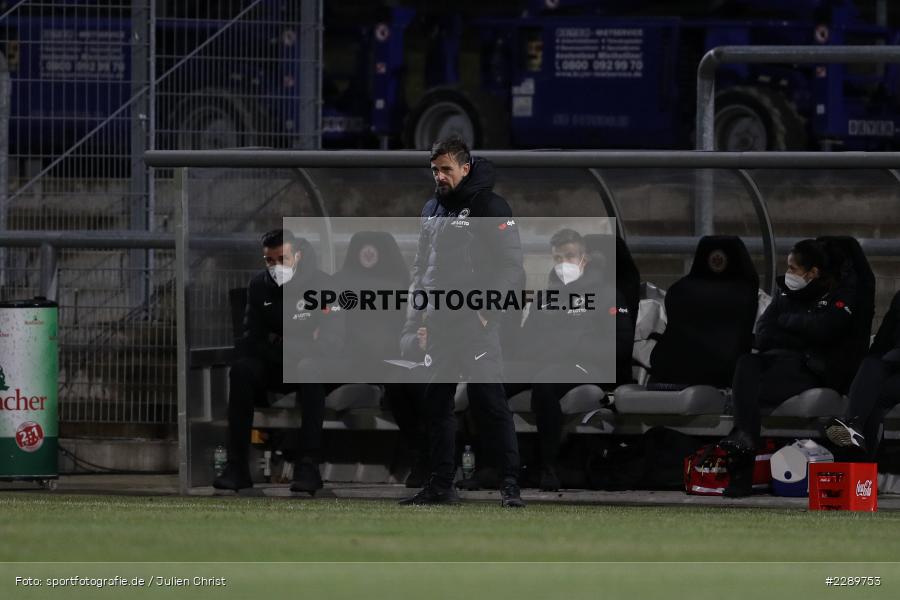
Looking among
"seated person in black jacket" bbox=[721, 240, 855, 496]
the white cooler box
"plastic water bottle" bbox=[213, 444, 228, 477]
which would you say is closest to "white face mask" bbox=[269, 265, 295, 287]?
"plastic water bottle" bbox=[213, 444, 228, 477]

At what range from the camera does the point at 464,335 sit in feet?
30.8

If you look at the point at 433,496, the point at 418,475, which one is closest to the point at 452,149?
the point at 433,496

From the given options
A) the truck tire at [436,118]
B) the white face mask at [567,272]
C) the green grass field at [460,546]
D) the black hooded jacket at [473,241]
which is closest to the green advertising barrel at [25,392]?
the green grass field at [460,546]

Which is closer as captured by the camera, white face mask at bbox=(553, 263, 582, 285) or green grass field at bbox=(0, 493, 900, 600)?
green grass field at bbox=(0, 493, 900, 600)

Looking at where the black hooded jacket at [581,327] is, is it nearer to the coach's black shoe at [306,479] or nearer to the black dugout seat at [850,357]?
the black dugout seat at [850,357]

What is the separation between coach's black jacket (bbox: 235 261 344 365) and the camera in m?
10.6

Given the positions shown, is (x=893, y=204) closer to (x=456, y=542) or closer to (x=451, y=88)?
(x=456, y=542)

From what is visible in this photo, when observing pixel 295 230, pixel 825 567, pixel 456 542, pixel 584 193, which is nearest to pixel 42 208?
pixel 295 230

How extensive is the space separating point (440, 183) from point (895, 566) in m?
3.06

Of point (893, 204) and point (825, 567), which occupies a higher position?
point (893, 204)

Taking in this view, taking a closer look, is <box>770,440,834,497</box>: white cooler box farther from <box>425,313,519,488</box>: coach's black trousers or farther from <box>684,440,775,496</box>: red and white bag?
<box>425,313,519,488</box>: coach's black trousers

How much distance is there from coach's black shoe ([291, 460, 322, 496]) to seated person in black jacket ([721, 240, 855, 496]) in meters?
2.04

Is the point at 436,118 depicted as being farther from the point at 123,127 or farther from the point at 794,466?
the point at 794,466

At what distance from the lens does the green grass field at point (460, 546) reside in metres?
6.59
